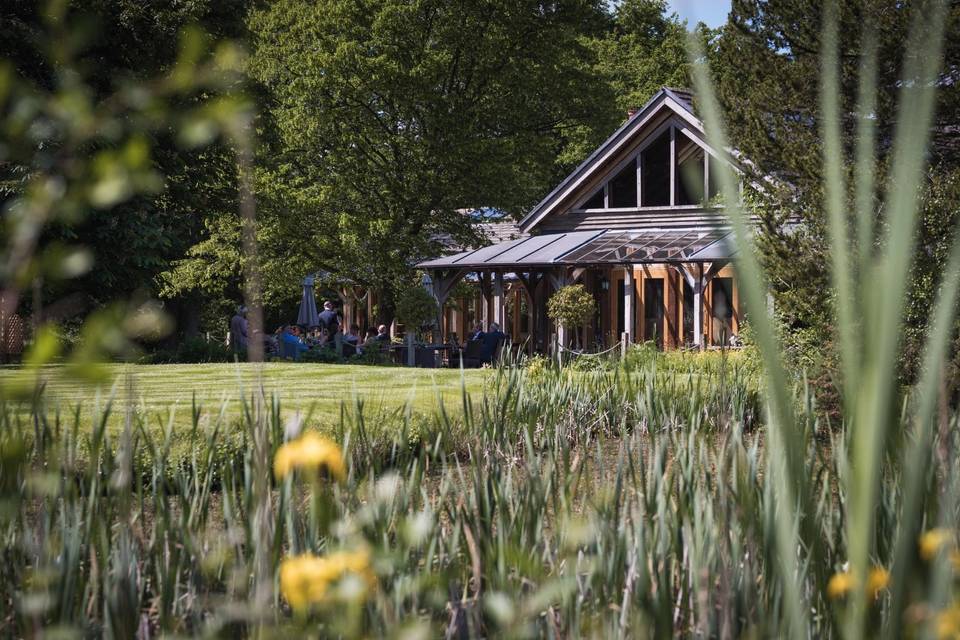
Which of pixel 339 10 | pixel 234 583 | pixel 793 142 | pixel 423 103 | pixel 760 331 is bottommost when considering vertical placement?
pixel 234 583

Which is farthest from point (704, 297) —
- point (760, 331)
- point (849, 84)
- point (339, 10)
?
point (760, 331)

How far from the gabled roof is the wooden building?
0.02 metres

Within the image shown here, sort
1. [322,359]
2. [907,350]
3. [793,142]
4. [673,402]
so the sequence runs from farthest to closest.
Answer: [322,359], [793,142], [907,350], [673,402]

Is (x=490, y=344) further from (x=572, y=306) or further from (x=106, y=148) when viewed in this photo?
(x=106, y=148)

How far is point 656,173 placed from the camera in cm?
2209

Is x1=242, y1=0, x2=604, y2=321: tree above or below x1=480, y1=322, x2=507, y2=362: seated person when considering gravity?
above

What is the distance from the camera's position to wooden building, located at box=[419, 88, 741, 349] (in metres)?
20.4

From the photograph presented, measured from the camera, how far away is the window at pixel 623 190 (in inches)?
886

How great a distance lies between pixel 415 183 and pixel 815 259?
16.2 m

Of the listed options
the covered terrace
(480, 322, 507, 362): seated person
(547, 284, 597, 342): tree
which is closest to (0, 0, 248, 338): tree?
(480, 322, 507, 362): seated person

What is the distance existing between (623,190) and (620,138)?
60.6 inches

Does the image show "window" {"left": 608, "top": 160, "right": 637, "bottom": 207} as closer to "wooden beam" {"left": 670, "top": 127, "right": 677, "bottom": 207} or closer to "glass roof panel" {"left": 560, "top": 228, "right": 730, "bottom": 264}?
"wooden beam" {"left": 670, "top": 127, "right": 677, "bottom": 207}

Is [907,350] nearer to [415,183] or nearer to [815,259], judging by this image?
[815,259]

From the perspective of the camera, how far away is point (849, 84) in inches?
350
